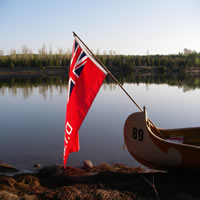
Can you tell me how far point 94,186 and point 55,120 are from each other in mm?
7685

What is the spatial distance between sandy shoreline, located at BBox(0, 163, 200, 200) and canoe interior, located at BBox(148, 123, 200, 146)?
1.02 m

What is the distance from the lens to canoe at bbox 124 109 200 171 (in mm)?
5031

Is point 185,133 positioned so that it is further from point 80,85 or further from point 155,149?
point 80,85

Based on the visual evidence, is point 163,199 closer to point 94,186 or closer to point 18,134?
point 94,186

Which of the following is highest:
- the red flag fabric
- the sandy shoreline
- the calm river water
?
the red flag fabric

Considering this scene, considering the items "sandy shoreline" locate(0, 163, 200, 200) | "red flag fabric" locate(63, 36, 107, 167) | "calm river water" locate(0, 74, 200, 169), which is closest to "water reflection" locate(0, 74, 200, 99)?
"calm river water" locate(0, 74, 200, 169)

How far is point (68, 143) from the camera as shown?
5.35 meters

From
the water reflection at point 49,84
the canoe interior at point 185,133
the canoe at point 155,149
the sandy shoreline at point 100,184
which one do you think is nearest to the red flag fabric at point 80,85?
the sandy shoreline at point 100,184

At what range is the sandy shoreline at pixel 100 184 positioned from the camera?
437cm

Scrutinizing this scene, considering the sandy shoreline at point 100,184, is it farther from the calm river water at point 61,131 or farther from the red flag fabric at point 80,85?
the calm river water at point 61,131

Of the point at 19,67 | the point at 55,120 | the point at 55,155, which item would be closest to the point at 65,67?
the point at 19,67

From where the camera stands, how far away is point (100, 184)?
194 inches

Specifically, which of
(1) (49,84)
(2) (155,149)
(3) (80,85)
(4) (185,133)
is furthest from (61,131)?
(1) (49,84)

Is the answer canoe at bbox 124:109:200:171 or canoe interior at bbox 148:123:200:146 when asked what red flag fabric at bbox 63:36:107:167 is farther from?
canoe interior at bbox 148:123:200:146
